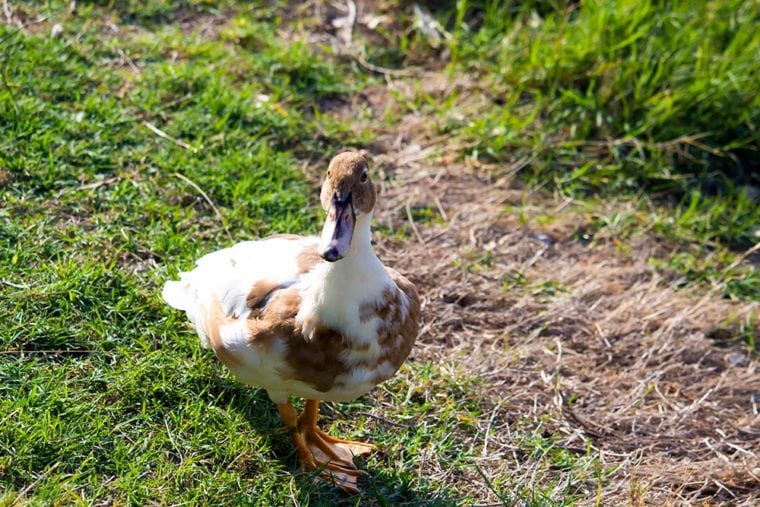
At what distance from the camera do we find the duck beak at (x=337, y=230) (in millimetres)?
2648

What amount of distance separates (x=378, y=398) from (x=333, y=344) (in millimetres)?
790

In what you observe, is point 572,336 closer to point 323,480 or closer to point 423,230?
point 423,230

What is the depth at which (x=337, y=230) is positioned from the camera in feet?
8.98

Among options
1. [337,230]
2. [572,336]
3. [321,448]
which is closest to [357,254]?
[337,230]

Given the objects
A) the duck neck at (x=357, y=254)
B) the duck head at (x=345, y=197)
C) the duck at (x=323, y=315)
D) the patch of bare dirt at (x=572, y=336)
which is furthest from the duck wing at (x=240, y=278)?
the patch of bare dirt at (x=572, y=336)

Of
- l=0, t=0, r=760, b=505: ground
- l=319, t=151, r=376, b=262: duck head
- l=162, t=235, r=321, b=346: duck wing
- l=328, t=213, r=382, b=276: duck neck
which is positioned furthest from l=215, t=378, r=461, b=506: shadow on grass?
l=319, t=151, r=376, b=262: duck head

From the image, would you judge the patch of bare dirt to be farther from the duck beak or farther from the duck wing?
the duck beak

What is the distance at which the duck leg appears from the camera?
3.22 meters

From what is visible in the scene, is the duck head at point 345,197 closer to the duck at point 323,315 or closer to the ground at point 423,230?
the duck at point 323,315

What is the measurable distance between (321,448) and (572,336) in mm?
1442

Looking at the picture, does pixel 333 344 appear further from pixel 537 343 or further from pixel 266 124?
pixel 266 124

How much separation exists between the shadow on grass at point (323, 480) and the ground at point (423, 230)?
11 mm

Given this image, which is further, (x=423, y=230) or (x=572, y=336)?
(x=423, y=230)

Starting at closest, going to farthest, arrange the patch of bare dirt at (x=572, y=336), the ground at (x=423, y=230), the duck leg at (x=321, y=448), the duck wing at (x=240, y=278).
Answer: the duck wing at (x=240, y=278) → the duck leg at (x=321, y=448) → the ground at (x=423, y=230) → the patch of bare dirt at (x=572, y=336)
